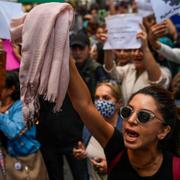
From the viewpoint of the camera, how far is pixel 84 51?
5434mm

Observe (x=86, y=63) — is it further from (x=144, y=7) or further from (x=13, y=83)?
(x=13, y=83)

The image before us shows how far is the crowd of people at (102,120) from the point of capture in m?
2.38

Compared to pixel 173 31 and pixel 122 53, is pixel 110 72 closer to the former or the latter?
pixel 122 53

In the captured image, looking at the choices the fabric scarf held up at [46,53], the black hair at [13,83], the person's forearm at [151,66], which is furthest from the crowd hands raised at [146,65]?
the fabric scarf held up at [46,53]

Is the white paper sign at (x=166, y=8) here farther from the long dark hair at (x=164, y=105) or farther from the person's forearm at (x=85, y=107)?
the person's forearm at (x=85, y=107)

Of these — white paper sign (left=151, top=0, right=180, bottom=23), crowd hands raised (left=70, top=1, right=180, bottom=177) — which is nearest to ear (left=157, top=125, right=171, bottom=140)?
crowd hands raised (left=70, top=1, right=180, bottom=177)

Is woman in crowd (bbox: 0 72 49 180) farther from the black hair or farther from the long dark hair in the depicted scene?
the long dark hair

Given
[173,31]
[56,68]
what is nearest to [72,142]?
[173,31]

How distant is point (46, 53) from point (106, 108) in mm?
1685

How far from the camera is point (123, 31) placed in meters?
4.55

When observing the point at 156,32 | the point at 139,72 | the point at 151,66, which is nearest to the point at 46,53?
the point at 151,66

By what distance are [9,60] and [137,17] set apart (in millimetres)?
1269

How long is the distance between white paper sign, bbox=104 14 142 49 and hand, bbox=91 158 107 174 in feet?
4.86

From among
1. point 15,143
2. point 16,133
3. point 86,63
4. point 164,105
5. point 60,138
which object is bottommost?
point 60,138
